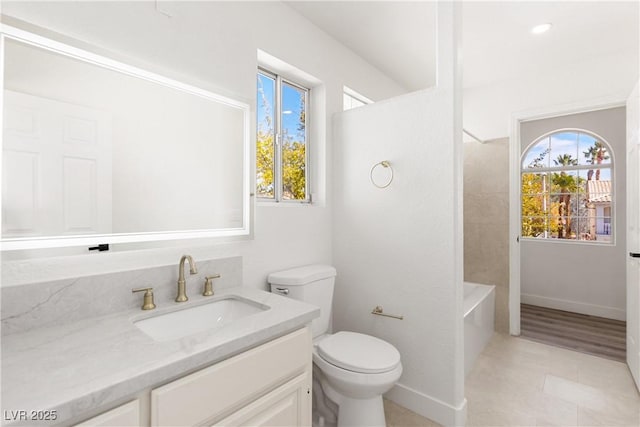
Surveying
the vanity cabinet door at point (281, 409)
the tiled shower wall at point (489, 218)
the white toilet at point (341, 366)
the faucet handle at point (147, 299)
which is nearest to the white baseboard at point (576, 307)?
the tiled shower wall at point (489, 218)

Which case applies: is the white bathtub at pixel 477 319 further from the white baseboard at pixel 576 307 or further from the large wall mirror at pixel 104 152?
the large wall mirror at pixel 104 152

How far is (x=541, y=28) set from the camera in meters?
2.29

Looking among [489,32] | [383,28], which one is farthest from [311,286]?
[489,32]

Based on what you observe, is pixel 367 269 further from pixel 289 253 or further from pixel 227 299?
pixel 227 299

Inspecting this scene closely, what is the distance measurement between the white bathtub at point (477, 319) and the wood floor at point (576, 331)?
45 centimetres

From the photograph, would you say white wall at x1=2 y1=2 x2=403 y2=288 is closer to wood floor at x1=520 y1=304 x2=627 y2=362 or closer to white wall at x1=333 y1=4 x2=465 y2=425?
white wall at x1=333 y1=4 x2=465 y2=425

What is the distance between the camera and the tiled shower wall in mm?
2980

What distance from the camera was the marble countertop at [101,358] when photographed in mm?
667

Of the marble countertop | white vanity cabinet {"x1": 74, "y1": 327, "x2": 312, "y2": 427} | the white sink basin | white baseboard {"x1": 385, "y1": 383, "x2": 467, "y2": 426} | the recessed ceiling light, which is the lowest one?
white baseboard {"x1": 385, "y1": 383, "x2": 467, "y2": 426}

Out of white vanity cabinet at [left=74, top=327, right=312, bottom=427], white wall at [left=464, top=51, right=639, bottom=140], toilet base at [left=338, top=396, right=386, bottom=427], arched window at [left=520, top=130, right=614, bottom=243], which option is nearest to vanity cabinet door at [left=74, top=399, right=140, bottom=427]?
white vanity cabinet at [left=74, top=327, right=312, bottom=427]

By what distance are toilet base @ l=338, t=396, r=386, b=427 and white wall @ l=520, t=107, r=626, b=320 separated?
3331 millimetres

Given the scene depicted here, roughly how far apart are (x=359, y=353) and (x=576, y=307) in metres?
3.47

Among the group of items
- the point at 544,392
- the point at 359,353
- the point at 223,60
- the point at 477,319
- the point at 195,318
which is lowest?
the point at 544,392

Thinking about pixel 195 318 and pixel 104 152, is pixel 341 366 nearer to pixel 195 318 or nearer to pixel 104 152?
pixel 195 318
